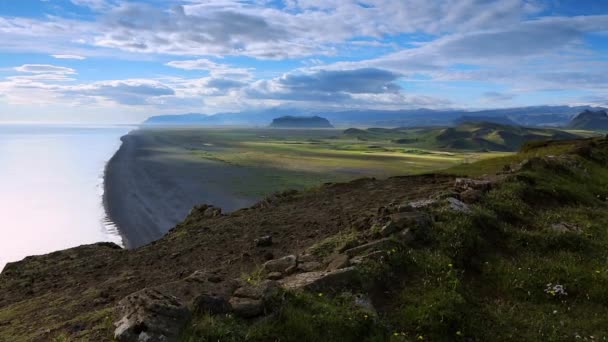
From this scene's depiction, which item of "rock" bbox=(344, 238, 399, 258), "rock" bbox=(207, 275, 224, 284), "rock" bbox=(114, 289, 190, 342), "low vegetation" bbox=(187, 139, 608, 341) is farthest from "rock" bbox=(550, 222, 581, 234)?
"rock" bbox=(114, 289, 190, 342)

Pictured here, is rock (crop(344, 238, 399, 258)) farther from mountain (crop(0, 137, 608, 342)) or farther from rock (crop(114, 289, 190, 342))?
rock (crop(114, 289, 190, 342))

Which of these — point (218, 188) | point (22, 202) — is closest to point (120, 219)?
point (22, 202)

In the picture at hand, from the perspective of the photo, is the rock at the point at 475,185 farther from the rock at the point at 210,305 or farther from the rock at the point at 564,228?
the rock at the point at 210,305

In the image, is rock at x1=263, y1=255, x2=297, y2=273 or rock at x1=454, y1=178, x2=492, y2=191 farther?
rock at x1=454, y1=178, x2=492, y2=191

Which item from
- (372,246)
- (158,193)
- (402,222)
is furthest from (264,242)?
(158,193)

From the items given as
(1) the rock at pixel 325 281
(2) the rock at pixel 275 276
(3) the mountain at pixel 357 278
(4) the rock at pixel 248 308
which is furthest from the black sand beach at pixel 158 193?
(4) the rock at pixel 248 308

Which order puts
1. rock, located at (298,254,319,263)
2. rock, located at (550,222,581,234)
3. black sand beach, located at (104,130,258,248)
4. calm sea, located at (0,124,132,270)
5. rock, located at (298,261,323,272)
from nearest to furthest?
1. rock, located at (298,261,323,272)
2. rock, located at (298,254,319,263)
3. rock, located at (550,222,581,234)
4. calm sea, located at (0,124,132,270)
5. black sand beach, located at (104,130,258,248)

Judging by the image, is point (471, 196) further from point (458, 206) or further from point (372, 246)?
point (372, 246)

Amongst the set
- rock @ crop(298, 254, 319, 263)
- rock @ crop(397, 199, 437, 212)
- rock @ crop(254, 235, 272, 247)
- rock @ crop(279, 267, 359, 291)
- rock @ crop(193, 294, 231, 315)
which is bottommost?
rock @ crop(254, 235, 272, 247)
